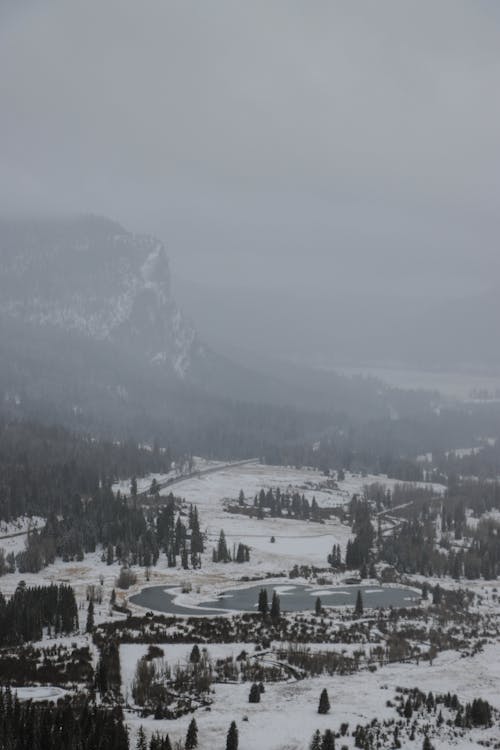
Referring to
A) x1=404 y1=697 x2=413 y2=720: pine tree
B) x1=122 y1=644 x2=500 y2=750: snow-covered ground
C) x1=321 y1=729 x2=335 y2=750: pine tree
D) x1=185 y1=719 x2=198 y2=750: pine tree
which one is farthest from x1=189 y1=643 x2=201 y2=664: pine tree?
x1=321 y1=729 x2=335 y2=750: pine tree

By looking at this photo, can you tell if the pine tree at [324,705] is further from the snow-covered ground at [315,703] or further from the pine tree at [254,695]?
the pine tree at [254,695]

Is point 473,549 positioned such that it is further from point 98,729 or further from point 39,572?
point 98,729

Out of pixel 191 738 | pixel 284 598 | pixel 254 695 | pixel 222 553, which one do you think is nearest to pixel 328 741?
pixel 191 738

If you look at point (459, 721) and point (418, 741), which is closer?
point (418, 741)

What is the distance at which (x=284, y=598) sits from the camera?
135 metres

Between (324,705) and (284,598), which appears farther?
(284,598)

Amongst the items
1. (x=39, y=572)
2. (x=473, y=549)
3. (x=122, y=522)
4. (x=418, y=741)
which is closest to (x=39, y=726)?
(x=418, y=741)

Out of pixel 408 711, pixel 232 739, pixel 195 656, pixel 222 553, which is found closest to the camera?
pixel 232 739

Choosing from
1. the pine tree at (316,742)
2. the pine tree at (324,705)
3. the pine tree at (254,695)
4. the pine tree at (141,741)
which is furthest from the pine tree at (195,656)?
the pine tree at (316,742)

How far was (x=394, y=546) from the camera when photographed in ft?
629

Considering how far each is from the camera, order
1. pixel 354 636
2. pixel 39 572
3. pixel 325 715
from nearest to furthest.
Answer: pixel 325 715
pixel 354 636
pixel 39 572

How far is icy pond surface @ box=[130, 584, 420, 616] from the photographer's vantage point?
12250 centimetres

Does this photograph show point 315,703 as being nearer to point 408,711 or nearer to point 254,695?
point 254,695

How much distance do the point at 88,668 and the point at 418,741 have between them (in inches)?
1275
